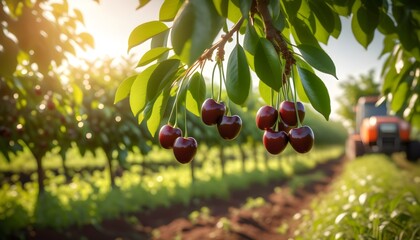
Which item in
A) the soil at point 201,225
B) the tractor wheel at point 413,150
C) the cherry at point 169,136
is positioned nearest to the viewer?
the cherry at point 169,136

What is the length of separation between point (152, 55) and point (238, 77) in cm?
34

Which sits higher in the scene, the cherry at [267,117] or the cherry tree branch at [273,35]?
the cherry tree branch at [273,35]

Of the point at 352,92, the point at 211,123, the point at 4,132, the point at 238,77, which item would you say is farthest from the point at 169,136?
the point at 352,92

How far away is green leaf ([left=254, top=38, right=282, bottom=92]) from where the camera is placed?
107 cm

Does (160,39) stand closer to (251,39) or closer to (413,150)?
(251,39)

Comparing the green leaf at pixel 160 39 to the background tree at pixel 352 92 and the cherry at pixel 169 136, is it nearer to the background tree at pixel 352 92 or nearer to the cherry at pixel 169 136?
the cherry at pixel 169 136

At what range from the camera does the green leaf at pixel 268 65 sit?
1.07 meters

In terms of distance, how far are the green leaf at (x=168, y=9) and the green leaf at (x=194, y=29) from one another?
0.43m

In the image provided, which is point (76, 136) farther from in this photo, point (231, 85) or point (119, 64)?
point (231, 85)

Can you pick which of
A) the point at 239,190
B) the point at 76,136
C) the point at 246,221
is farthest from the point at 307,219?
the point at 239,190

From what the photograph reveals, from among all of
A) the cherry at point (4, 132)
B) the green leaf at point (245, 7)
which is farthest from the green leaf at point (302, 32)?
the cherry at point (4, 132)

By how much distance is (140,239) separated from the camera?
541 cm

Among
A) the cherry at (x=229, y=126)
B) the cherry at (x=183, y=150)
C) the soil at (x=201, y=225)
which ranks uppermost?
the cherry at (x=229, y=126)

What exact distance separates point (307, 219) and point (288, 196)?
15.7ft
